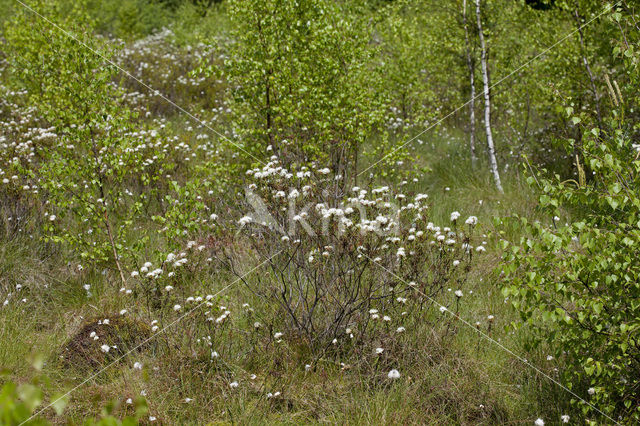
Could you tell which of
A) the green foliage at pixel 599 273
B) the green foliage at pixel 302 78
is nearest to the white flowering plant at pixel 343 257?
the green foliage at pixel 599 273

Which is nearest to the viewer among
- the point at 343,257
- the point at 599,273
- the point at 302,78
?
→ the point at 599,273

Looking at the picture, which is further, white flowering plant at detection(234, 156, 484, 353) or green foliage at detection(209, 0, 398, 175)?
green foliage at detection(209, 0, 398, 175)

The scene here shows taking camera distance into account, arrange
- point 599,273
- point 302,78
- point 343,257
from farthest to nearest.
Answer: point 302,78, point 343,257, point 599,273

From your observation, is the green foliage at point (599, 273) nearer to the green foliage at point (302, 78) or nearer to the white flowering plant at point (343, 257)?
the white flowering plant at point (343, 257)

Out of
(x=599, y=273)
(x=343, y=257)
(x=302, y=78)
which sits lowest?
(x=343, y=257)

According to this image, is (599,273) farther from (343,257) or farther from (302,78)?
(302,78)

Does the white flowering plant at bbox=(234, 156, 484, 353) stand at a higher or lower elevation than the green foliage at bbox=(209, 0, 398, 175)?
lower

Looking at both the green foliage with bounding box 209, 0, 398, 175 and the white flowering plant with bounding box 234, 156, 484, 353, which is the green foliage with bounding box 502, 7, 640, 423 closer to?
the white flowering plant with bounding box 234, 156, 484, 353

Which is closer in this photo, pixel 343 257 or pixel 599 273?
pixel 599 273

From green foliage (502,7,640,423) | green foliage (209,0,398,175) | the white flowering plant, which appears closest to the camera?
green foliage (502,7,640,423)

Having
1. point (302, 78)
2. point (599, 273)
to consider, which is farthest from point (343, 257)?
point (302, 78)

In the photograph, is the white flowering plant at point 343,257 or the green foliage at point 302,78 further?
the green foliage at point 302,78

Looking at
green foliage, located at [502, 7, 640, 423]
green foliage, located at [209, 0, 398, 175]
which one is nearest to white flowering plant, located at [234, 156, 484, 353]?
green foliage, located at [502, 7, 640, 423]

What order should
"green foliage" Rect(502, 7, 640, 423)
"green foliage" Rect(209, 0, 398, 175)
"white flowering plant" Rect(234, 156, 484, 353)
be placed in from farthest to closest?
"green foliage" Rect(209, 0, 398, 175) < "white flowering plant" Rect(234, 156, 484, 353) < "green foliage" Rect(502, 7, 640, 423)
